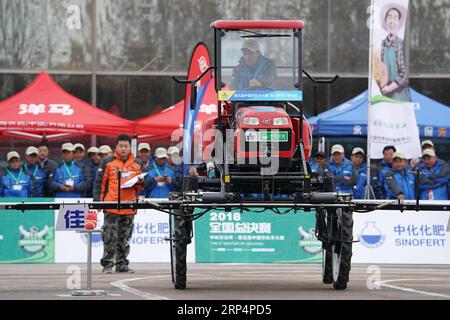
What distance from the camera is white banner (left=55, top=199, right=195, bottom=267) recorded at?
21656mm

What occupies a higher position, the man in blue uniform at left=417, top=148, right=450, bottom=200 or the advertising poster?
the man in blue uniform at left=417, top=148, right=450, bottom=200

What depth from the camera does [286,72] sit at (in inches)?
594

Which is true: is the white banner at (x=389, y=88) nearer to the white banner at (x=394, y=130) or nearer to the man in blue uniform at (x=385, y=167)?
the white banner at (x=394, y=130)

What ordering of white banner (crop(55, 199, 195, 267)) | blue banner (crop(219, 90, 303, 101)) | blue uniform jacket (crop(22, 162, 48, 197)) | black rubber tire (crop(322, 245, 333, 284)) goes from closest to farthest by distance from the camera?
blue banner (crop(219, 90, 303, 101)) → black rubber tire (crop(322, 245, 333, 284)) → white banner (crop(55, 199, 195, 267)) → blue uniform jacket (crop(22, 162, 48, 197))

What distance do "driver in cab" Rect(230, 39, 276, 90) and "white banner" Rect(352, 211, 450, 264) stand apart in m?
7.24

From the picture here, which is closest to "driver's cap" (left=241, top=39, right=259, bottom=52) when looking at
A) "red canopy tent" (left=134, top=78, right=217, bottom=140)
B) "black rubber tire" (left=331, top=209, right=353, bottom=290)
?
"black rubber tire" (left=331, top=209, right=353, bottom=290)

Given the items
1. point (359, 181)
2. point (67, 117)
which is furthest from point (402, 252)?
point (67, 117)

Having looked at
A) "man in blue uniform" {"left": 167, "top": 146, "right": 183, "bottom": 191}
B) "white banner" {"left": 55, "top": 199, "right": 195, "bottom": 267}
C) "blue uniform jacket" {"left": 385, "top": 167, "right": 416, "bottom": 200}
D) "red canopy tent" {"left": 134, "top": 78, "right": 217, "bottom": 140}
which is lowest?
"white banner" {"left": 55, "top": 199, "right": 195, "bottom": 267}

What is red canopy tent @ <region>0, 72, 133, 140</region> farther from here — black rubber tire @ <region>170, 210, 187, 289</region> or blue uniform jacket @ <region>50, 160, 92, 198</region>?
black rubber tire @ <region>170, 210, 187, 289</region>

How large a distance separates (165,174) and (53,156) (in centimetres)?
654

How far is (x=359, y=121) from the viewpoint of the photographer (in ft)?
83.5

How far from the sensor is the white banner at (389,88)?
75.7 ft

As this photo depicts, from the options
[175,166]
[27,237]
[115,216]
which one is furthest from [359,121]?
[115,216]

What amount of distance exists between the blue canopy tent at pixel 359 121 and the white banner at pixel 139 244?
15.2 feet
